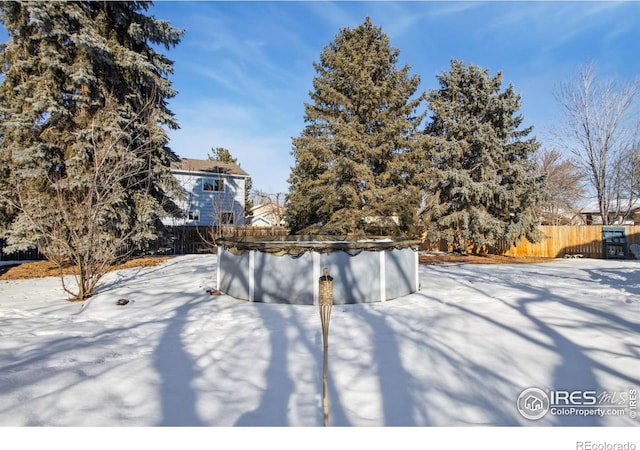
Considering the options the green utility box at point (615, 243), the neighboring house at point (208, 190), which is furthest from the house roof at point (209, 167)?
the green utility box at point (615, 243)

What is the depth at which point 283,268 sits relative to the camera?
548cm

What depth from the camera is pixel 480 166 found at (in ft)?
48.0

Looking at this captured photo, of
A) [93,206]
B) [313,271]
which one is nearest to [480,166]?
[313,271]

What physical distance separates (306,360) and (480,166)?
1425 centimetres

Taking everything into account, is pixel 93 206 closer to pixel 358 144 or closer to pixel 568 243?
pixel 358 144

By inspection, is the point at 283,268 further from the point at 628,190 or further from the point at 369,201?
the point at 628,190

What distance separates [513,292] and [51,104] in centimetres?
1332

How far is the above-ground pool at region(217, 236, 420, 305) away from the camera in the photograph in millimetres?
5383

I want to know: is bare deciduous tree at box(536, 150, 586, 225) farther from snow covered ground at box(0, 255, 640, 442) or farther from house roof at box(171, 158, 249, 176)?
house roof at box(171, 158, 249, 176)

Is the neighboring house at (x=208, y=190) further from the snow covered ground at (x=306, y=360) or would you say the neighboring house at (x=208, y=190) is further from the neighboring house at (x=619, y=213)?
the neighboring house at (x=619, y=213)

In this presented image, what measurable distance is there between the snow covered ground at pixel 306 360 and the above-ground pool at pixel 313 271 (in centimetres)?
31

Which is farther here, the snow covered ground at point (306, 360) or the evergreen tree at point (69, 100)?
the evergreen tree at point (69, 100)

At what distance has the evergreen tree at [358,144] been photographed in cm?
1378

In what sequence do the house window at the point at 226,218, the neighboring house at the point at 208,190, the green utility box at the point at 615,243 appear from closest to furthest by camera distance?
the house window at the point at 226,218 < the green utility box at the point at 615,243 < the neighboring house at the point at 208,190
